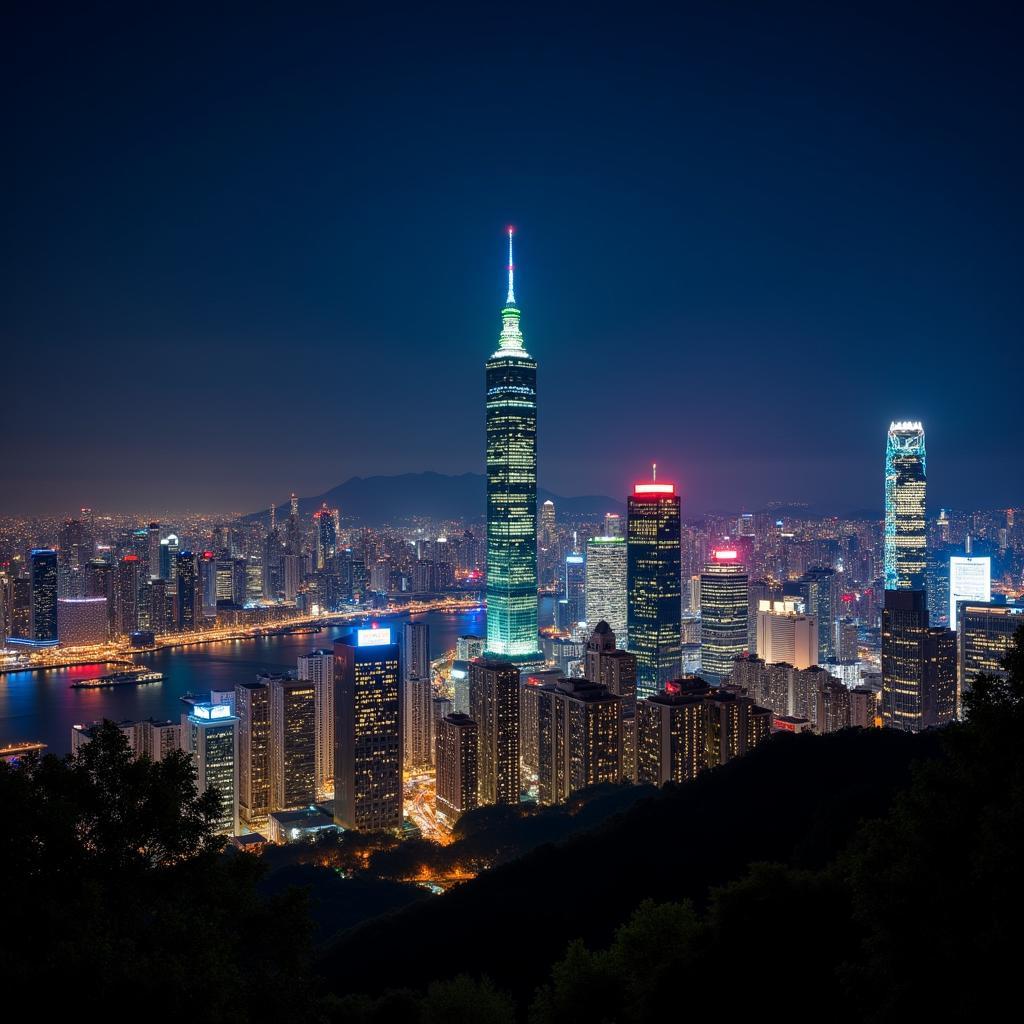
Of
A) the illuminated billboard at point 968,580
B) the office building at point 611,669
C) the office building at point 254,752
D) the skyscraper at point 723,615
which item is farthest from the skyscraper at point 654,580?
the office building at point 254,752

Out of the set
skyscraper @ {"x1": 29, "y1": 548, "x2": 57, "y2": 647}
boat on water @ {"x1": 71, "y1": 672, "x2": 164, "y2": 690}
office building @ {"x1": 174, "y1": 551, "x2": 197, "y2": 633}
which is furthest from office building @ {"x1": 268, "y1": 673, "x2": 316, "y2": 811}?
office building @ {"x1": 174, "y1": 551, "x2": 197, "y2": 633}

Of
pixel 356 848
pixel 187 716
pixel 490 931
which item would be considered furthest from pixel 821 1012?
pixel 187 716

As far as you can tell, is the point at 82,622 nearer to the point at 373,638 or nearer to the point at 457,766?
the point at 373,638

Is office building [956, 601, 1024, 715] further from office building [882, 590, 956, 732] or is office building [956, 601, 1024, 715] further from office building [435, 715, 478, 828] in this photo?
office building [435, 715, 478, 828]

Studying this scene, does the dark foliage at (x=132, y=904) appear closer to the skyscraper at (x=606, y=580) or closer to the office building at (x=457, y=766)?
the office building at (x=457, y=766)

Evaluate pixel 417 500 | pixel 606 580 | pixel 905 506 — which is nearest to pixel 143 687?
pixel 606 580

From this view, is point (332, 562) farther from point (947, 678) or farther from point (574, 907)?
point (574, 907)
